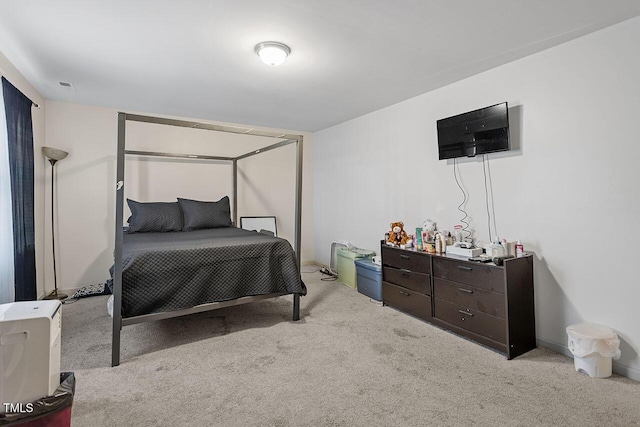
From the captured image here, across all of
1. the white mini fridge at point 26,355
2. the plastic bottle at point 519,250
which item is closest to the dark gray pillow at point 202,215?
the white mini fridge at point 26,355

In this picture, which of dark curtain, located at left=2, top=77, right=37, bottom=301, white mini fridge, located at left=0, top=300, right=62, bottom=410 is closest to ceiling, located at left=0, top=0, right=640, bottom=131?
dark curtain, located at left=2, top=77, right=37, bottom=301

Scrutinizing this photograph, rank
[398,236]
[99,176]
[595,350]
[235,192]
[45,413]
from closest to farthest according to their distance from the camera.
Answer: [45,413]
[595,350]
[398,236]
[99,176]
[235,192]

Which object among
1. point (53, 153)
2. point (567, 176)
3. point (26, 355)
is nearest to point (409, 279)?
point (567, 176)

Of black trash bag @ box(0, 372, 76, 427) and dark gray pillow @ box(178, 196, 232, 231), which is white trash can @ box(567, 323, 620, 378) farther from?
dark gray pillow @ box(178, 196, 232, 231)

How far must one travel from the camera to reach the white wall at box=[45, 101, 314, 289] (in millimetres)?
3576

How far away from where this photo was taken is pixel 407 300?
2957 mm

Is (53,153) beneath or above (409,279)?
above

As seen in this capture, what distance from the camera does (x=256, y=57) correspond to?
2393 millimetres

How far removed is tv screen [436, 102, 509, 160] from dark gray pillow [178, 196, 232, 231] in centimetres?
269

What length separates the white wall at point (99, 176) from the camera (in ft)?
11.7

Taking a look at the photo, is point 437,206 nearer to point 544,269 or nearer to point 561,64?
point 544,269

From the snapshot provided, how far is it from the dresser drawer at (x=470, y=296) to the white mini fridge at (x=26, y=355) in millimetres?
2535

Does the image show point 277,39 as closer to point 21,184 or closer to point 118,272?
point 118,272

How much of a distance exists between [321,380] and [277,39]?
2.26 m
